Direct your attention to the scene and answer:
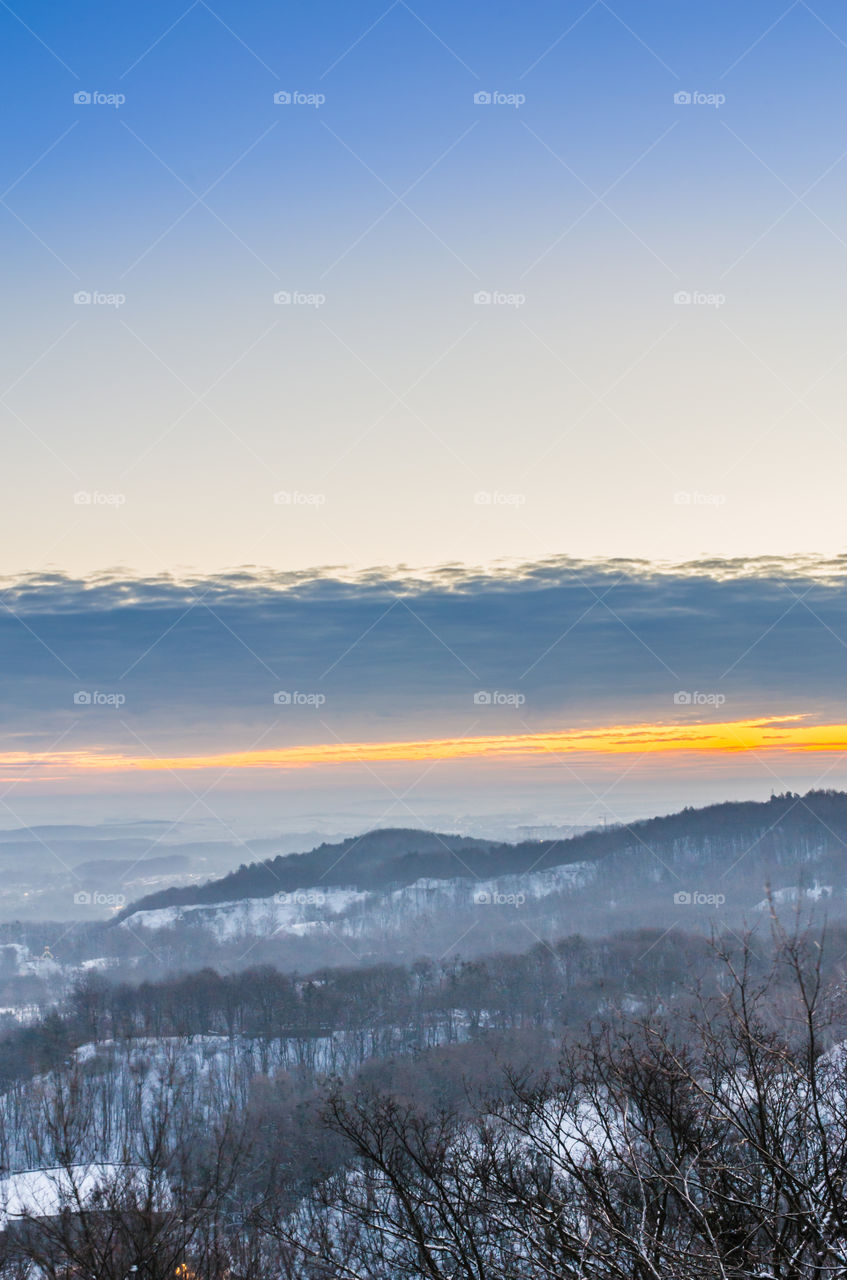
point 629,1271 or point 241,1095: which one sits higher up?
point 629,1271

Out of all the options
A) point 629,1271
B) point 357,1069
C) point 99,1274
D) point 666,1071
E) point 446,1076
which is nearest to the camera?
point 629,1271

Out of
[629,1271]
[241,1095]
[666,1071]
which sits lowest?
[241,1095]

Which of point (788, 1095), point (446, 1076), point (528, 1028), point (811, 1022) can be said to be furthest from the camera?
point (528, 1028)

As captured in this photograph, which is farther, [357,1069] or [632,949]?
[632,949]

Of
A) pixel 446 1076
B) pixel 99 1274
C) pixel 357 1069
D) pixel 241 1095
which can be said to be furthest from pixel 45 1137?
pixel 99 1274

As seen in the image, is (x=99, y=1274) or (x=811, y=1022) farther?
(x=99, y=1274)

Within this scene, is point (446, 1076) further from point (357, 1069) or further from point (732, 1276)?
point (732, 1276)

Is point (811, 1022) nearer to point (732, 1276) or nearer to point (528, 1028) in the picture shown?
point (732, 1276)

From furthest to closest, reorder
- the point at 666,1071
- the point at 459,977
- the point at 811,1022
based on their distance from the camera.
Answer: the point at 459,977, the point at 666,1071, the point at 811,1022

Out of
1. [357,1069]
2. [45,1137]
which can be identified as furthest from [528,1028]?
[45,1137]
